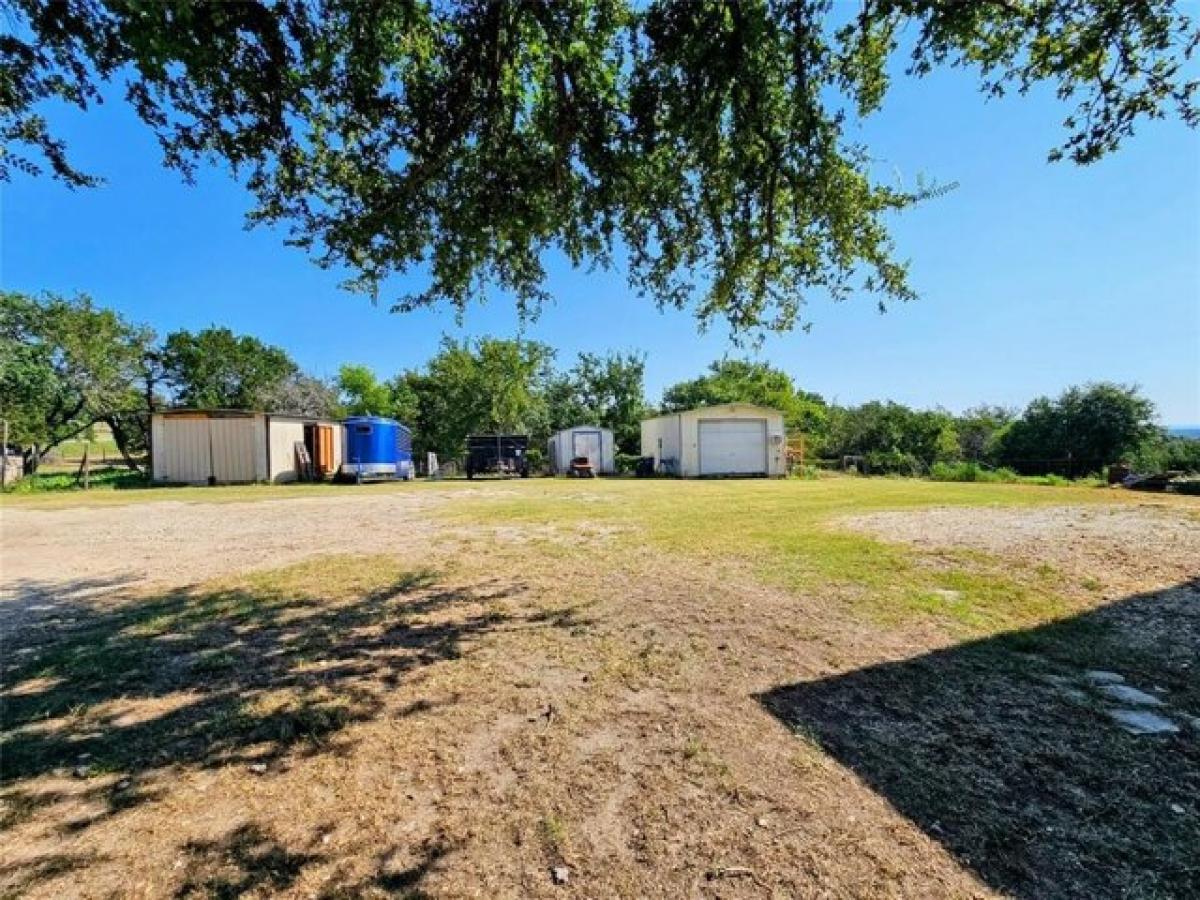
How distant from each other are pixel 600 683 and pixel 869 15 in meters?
4.73

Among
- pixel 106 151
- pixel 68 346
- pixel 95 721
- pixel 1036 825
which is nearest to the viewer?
pixel 1036 825

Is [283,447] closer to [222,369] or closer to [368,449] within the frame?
[368,449]

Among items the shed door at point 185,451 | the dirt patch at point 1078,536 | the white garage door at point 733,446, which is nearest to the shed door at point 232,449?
the shed door at point 185,451

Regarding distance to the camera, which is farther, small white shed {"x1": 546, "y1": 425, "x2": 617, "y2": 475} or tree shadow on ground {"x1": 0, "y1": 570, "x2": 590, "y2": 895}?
small white shed {"x1": 546, "y1": 425, "x2": 617, "y2": 475}

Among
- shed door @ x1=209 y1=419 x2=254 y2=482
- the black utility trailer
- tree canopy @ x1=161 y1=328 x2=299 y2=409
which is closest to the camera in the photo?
shed door @ x1=209 y1=419 x2=254 y2=482

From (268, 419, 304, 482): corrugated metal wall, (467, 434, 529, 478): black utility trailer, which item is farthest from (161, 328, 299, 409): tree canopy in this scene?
(467, 434, 529, 478): black utility trailer

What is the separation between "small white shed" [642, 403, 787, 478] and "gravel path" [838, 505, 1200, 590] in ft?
42.0

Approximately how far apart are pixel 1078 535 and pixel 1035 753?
21.2 feet

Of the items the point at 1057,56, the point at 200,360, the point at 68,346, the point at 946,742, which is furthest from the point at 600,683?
the point at 200,360

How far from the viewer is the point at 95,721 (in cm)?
275

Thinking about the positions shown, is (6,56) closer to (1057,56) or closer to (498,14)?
(498,14)

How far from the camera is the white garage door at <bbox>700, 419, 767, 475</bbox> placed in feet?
76.1

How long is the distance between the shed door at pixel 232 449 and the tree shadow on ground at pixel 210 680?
17345 mm

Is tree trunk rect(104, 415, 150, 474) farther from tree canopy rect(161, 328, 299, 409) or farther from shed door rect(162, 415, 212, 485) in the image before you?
shed door rect(162, 415, 212, 485)
